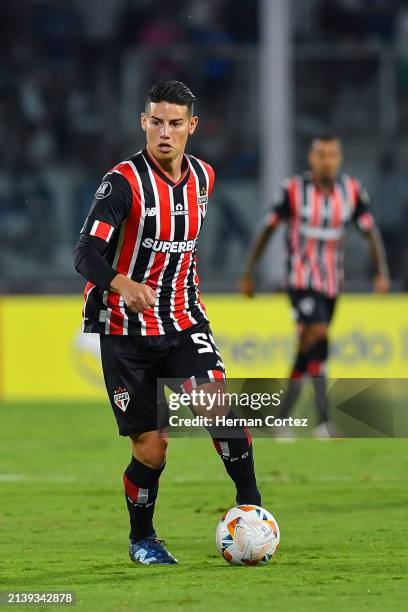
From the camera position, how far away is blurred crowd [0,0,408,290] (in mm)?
14195

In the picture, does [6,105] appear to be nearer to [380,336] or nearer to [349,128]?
[349,128]

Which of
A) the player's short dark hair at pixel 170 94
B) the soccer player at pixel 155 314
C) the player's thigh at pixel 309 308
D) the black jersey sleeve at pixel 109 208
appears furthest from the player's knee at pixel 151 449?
the player's thigh at pixel 309 308

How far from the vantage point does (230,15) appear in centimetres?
1611

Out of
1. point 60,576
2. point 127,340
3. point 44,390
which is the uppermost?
point 127,340

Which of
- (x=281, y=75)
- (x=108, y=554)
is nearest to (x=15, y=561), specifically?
(x=108, y=554)

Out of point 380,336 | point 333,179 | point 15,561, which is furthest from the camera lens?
point 380,336

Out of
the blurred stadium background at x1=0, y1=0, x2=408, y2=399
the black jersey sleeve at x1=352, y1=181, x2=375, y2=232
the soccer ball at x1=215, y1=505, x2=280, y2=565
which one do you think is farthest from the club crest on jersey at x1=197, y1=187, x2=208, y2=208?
the blurred stadium background at x1=0, y1=0, x2=408, y2=399

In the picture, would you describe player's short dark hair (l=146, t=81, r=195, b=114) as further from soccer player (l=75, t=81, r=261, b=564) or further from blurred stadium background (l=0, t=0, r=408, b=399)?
blurred stadium background (l=0, t=0, r=408, b=399)

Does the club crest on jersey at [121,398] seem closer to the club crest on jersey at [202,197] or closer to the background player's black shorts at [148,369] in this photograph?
the background player's black shorts at [148,369]

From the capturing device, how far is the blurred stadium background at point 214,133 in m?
11.9

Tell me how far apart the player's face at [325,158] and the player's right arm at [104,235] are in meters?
4.62

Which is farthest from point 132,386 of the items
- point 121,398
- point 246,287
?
point 246,287

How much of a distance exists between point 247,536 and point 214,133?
10.5m

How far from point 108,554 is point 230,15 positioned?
11.8 metres
